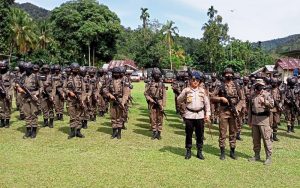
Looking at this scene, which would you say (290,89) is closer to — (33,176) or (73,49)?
(33,176)

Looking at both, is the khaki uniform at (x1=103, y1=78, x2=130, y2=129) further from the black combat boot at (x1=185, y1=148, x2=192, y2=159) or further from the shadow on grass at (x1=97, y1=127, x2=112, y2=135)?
the black combat boot at (x1=185, y1=148, x2=192, y2=159)

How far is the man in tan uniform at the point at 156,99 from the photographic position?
11617 millimetres

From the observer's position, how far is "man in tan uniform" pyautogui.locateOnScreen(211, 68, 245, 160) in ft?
30.7

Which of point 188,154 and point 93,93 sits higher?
point 93,93

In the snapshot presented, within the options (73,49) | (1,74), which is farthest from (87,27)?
(1,74)

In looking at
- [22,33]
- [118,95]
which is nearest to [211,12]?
[22,33]

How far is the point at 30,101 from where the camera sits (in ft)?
36.3

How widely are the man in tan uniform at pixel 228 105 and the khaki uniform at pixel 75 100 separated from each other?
4.06m

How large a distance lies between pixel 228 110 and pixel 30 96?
5465 mm

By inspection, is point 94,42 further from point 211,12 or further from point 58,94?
point 58,94

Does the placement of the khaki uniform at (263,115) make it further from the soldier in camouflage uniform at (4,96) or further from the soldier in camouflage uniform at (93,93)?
the soldier in camouflage uniform at (4,96)

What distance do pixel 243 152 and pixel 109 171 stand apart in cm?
398

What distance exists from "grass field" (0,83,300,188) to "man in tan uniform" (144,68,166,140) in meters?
0.50

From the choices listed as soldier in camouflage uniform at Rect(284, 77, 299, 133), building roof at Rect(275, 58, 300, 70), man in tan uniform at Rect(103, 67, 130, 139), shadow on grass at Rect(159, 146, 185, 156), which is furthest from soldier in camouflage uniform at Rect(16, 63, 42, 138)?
building roof at Rect(275, 58, 300, 70)
